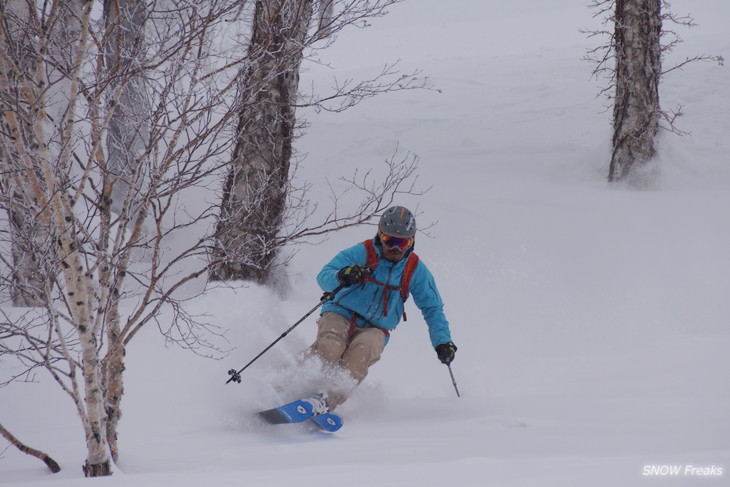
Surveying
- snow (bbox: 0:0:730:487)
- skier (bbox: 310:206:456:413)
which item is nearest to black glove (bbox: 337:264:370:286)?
skier (bbox: 310:206:456:413)

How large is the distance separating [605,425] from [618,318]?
2955 millimetres

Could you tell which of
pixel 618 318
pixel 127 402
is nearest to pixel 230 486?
pixel 127 402

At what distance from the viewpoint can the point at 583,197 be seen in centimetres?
895

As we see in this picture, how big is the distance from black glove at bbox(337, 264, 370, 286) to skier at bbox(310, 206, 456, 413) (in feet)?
0.13

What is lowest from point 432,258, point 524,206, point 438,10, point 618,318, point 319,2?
point 618,318

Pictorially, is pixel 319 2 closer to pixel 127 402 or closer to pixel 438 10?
pixel 127 402

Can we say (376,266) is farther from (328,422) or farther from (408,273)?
(328,422)

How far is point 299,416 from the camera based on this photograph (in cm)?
450

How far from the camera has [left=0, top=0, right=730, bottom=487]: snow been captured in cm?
361

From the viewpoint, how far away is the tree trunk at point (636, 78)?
8.80m

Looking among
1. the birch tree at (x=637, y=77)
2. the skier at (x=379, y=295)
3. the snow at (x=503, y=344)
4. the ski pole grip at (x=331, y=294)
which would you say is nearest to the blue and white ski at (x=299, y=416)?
the snow at (x=503, y=344)

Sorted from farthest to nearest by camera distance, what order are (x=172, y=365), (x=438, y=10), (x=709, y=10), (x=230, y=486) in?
(x=438, y=10), (x=709, y=10), (x=172, y=365), (x=230, y=486)

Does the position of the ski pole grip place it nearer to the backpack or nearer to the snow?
the backpack

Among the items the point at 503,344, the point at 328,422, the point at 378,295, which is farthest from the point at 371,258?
the point at 503,344
